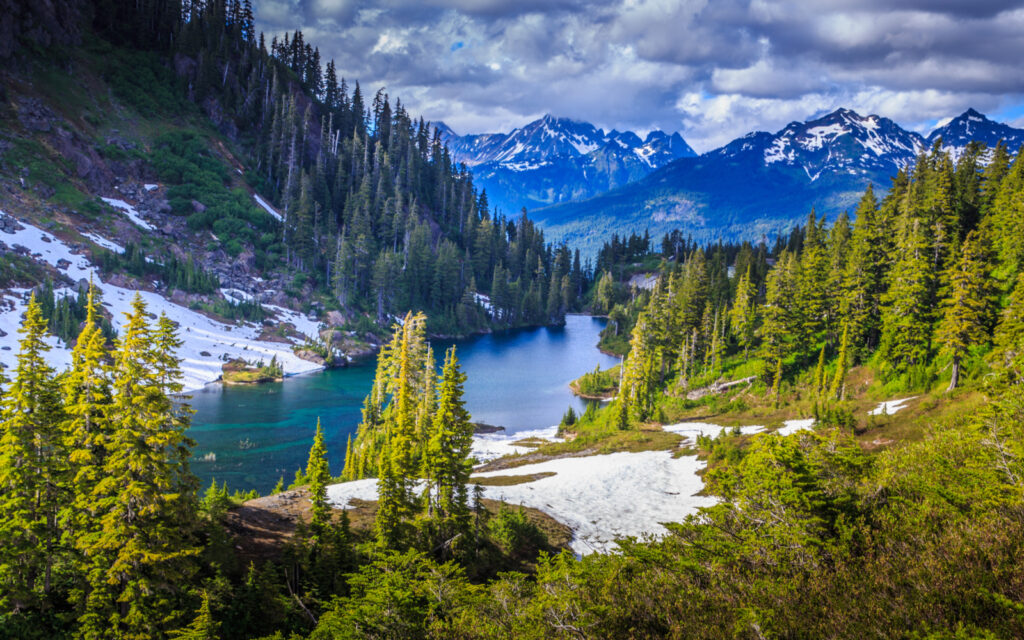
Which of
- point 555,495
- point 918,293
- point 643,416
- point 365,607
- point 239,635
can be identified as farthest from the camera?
point 643,416

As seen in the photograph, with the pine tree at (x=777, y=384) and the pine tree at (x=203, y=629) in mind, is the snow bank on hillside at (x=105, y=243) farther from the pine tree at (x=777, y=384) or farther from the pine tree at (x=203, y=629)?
the pine tree at (x=777, y=384)

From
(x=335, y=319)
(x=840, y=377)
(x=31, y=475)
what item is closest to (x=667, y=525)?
(x=31, y=475)

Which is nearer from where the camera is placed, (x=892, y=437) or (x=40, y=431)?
(x=40, y=431)

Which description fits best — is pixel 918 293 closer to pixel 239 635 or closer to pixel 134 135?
pixel 239 635

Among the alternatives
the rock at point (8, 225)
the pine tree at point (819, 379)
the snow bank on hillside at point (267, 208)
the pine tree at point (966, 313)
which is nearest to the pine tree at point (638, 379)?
the pine tree at point (819, 379)

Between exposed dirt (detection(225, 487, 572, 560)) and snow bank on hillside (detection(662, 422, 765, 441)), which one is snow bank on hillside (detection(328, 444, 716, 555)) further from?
snow bank on hillside (detection(662, 422, 765, 441))

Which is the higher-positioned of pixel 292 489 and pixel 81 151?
pixel 81 151

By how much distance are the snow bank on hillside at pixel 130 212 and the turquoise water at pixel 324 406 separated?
40.9m

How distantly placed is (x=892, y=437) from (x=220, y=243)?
96273 mm

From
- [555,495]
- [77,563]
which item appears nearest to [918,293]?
[555,495]

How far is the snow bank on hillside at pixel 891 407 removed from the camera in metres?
31.0

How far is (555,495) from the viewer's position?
1060 inches

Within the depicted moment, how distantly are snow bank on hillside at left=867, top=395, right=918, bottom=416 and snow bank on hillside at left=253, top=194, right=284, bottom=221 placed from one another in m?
99.6

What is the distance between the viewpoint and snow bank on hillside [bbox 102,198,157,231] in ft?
271
